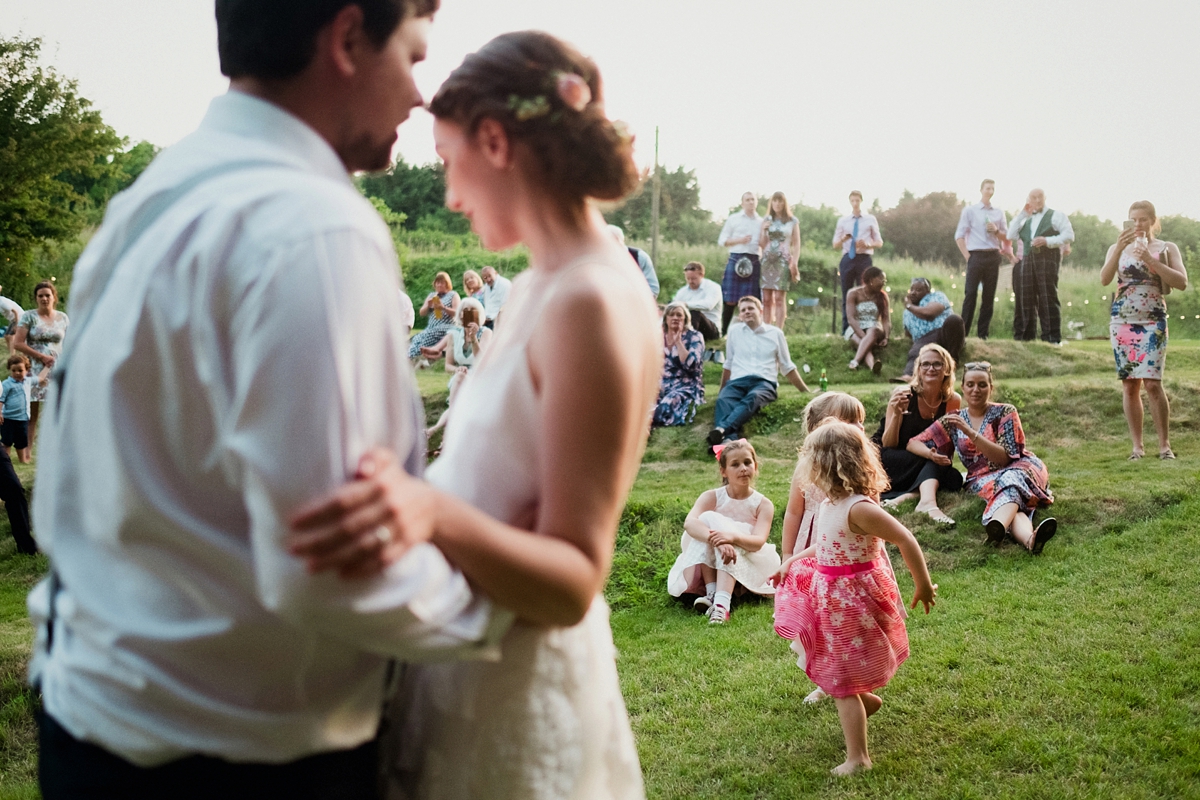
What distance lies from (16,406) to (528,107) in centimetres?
1175

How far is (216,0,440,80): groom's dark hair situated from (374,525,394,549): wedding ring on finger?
594 mm

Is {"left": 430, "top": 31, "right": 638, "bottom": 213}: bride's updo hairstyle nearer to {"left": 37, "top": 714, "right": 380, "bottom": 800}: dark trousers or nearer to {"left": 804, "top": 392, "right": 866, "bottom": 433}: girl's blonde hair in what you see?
{"left": 37, "top": 714, "right": 380, "bottom": 800}: dark trousers

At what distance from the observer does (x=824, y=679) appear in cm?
447

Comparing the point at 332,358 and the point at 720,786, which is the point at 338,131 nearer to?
the point at 332,358

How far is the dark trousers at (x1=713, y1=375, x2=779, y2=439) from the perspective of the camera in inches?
426

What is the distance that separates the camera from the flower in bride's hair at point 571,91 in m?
1.47

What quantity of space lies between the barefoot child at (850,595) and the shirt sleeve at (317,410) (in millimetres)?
3531

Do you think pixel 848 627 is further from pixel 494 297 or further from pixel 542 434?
pixel 494 297

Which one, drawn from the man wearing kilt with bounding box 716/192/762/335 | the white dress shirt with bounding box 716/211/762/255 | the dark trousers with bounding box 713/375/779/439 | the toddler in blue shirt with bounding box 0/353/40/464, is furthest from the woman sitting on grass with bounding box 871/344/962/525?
the toddler in blue shirt with bounding box 0/353/40/464

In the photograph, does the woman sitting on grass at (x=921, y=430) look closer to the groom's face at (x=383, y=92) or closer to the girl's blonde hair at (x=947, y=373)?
the girl's blonde hair at (x=947, y=373)

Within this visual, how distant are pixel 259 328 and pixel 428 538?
0.99 ft

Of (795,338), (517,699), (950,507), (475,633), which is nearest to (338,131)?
(475,633)

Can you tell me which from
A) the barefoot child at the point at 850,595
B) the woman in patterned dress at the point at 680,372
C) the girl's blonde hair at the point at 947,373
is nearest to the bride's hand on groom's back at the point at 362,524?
the barefoot child at the point at 850,595

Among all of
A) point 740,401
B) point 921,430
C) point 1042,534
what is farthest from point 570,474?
point 740,401
